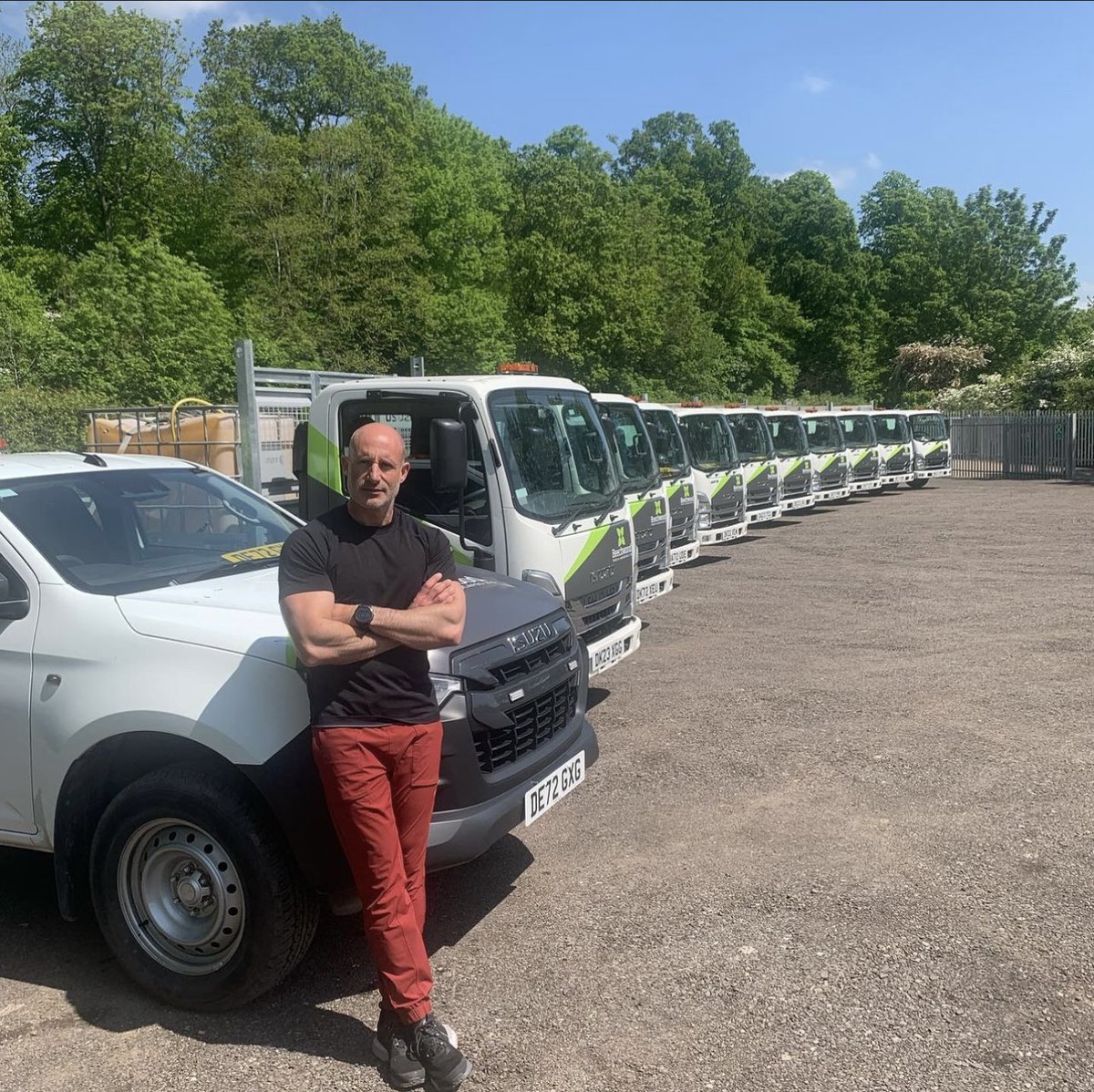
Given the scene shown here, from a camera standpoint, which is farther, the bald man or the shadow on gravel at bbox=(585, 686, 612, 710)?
the shadow on gravel at bbox=(585, 686, 612, 710)

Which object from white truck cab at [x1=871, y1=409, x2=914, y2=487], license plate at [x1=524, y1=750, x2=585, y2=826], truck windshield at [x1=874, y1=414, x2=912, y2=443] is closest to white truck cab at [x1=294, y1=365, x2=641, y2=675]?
license plate at [x1=524, y1=750, x2=585, y2=826]

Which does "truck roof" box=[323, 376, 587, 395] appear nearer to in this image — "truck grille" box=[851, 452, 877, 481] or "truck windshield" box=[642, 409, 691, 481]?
"truck windshield" box=[642, 409, 691, 481]

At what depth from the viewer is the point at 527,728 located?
4.11 meters

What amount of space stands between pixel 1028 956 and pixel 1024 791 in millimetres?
1892

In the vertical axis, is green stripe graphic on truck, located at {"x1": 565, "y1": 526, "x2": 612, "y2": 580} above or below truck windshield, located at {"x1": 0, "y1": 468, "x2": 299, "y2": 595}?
below

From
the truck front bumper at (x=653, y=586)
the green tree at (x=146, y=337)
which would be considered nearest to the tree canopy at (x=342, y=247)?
the green tree at (x=146, y=337)

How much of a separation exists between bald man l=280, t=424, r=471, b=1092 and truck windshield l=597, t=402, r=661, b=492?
6014 mm

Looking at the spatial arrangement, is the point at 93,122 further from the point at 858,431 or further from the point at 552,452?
the point at 552,452

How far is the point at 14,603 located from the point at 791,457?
17314 mm

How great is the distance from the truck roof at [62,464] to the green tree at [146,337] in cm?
2247

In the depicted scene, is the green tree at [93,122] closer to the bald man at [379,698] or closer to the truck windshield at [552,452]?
the truck windshield at [552,452]

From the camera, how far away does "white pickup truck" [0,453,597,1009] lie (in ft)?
11.6

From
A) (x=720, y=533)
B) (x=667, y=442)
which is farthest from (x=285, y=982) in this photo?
(x=720, y=533)

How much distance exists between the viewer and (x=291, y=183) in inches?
1469
